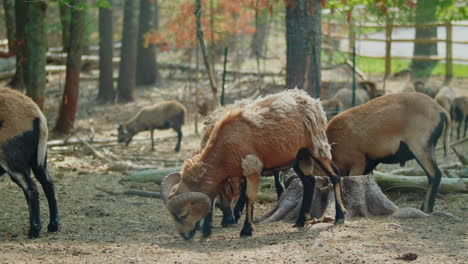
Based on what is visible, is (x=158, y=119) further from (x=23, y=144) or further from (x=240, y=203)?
(x=23, y=144)

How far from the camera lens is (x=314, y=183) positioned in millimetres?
8102

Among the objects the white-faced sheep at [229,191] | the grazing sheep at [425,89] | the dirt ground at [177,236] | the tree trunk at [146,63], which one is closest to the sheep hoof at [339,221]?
the dirt ground at [177,236]

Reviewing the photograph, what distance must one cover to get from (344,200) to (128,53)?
14.3m

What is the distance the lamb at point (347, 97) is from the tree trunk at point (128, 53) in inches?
320

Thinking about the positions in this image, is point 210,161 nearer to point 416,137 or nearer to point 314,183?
point 314,183

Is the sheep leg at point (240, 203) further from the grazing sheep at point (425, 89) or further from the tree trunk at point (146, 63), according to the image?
the tree trunk at point (146, 63)

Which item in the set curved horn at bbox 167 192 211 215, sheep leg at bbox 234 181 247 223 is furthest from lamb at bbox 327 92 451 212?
curved horn at bbox 167 192 211 215

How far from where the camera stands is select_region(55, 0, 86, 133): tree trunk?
14.4m

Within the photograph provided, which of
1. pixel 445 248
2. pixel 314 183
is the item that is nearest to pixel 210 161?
pixel 314 183

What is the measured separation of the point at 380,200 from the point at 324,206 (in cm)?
75

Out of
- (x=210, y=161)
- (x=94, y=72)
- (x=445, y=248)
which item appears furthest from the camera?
(x=94, y=72)

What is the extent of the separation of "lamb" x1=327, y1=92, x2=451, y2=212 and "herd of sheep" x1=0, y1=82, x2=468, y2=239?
0.04 feet

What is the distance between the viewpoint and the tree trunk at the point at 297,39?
11672 mm

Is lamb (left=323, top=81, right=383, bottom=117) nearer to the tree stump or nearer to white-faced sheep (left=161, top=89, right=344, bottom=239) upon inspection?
the tree stump
